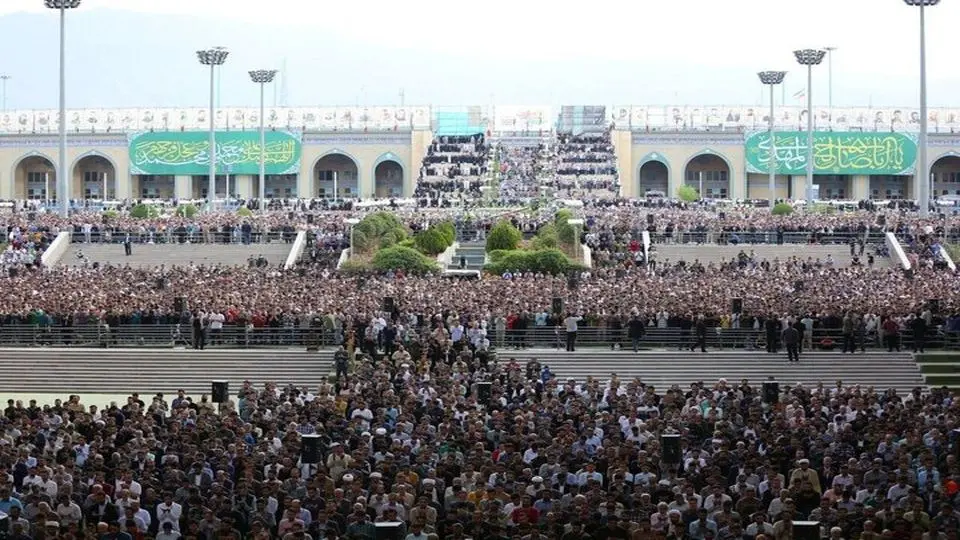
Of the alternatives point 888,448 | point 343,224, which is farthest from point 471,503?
point 343,224

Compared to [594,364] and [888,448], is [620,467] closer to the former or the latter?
[888,448]

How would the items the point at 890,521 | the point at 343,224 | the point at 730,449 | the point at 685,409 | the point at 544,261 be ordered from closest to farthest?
the point at 890,521 → the point at 730,449 → the point at 685,409 → the point at 544,261 → the point at 343,224

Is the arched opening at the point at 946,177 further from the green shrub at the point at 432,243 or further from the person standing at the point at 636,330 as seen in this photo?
the person standing at the point at 636,330

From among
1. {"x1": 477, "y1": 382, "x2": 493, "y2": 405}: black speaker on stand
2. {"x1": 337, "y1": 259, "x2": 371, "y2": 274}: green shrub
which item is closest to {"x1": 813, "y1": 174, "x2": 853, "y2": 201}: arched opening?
{"x1": 337, "y1": 259, "x2": 371, "y2": 274}: green shrub

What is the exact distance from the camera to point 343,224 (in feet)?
158

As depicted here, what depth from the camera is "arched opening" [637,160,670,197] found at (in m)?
83.9

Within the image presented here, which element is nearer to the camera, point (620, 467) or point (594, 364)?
point (620, 467)

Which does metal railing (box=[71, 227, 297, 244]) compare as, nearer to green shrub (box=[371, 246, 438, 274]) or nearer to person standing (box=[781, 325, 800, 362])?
green shrub (box=[371, 246, 438, 274])

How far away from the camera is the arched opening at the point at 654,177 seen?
83.9 meters

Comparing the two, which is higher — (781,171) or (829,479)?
(781,171)

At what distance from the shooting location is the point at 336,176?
3337 inches

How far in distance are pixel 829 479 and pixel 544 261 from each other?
24.0 metres

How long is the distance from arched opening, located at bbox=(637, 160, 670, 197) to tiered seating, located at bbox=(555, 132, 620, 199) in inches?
84.8

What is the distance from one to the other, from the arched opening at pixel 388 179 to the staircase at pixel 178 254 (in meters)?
35.4
